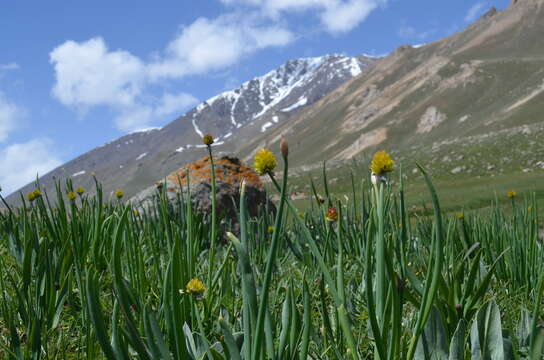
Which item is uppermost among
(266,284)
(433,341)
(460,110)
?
(460,110)

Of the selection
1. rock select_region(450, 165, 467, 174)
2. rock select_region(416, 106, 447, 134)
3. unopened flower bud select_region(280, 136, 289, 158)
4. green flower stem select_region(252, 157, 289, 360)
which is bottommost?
rock select_region(450, 165, 467, 174)

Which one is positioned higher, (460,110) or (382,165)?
(460,110)

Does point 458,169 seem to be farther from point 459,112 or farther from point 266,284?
point 459,112

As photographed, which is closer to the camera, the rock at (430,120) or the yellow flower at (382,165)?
the yellow flower at (382,165)

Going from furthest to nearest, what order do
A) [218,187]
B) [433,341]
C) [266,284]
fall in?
[218,187]
[433,341]
[266,284]

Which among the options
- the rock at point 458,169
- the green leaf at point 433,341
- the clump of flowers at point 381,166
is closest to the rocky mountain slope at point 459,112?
the rock at point 458,169

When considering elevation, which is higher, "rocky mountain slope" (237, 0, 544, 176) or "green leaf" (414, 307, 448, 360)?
"rocky mountain slope" (237, 0, 544, 176)

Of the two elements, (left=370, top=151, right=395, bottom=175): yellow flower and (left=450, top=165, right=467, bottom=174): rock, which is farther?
(left=450, top=165, right=467, bottom=174): rock

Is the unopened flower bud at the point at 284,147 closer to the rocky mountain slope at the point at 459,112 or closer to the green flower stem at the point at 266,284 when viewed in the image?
the green flower stem at the point at 266,284

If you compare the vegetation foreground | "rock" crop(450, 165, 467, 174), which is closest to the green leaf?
the vegetation foreground

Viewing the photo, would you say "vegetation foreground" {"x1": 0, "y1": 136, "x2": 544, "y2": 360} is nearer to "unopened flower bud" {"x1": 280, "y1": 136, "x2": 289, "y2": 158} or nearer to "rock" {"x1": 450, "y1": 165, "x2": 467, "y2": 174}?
"unopened flower bud" {"x1": 280, "y1": 136, "x2": 289, "y2": 158}

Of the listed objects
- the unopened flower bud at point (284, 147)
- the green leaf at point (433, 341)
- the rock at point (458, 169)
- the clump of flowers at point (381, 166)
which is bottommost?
the rock at point (458, 169)

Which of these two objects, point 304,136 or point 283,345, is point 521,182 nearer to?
point 283,345

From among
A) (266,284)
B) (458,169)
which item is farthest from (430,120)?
(266,284)
